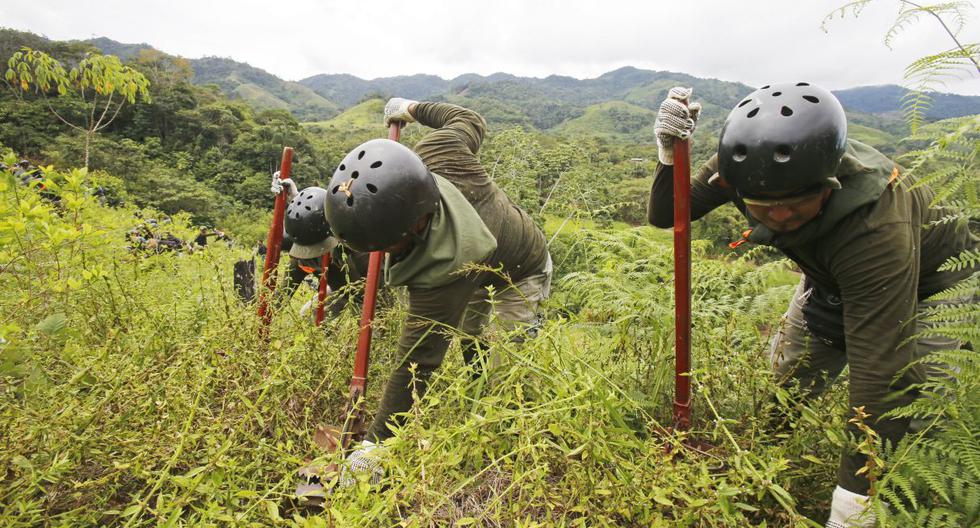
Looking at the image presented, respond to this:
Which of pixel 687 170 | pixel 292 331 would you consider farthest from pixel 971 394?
pixel 292 331

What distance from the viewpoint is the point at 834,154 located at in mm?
2082

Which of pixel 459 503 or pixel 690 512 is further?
pixel 459 503

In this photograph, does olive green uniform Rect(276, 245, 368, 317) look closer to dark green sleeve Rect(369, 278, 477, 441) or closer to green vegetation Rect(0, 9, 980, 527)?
green vegetation Rect(0, 9, 980, 527)

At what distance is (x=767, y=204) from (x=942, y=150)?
0.71 meters

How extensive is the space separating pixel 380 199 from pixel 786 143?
1873 mm

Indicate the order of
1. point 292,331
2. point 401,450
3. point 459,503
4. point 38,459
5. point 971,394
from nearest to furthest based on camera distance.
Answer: point 971,394 < point 401,450 < point 38,459 < point 459,503 < point 292,331

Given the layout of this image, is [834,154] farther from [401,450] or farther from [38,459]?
[38,459]

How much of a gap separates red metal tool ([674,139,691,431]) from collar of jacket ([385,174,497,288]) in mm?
995

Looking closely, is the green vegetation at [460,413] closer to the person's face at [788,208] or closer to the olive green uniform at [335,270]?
the person's face at [788,208]

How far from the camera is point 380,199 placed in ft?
8.87

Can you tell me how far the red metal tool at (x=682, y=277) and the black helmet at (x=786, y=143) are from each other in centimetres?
28

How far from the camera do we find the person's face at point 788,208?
215cm

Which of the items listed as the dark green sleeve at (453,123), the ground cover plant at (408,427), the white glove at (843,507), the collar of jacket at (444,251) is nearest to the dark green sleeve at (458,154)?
the dark green sleeve at (453,123)

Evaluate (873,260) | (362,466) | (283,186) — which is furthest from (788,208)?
(283,186)
